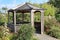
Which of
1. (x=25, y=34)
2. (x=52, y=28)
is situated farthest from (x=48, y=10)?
(x=25, y=34)

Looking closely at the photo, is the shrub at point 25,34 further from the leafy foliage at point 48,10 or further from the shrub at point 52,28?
the leafy foliage at point 48,10

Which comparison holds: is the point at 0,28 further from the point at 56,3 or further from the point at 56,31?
the point at 56,3

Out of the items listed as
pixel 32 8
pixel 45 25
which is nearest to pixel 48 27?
pixel 45 25

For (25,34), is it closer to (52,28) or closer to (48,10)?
(52,28)

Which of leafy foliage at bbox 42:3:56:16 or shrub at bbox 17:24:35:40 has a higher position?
leafy foliage at bbox 42:3:56:16

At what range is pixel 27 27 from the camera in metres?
15.7

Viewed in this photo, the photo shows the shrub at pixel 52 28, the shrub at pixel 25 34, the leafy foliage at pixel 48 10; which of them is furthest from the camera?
the leafy foliage at pixel 48 10

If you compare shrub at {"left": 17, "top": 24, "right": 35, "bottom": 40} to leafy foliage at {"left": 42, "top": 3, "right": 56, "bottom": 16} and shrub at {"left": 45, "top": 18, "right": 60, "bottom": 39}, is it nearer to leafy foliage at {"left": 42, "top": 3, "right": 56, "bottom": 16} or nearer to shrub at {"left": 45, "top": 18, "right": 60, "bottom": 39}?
shrub at {"left": 45, "top": 18, "right": 60, "bottom": 39}

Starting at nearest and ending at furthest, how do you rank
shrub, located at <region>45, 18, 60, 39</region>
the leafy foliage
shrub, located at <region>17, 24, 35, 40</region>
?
shrub, located at <region>17, 24, 35, 40</region> < shrub, located at <region>45, 18, 60, 39</region> < the leafy foliage

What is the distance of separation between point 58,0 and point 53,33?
1240 inches

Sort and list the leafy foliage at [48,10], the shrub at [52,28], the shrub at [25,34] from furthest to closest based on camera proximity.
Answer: the leafy foliage at [48,10] < the shrub at [52,28] < the shrub at [25,34]

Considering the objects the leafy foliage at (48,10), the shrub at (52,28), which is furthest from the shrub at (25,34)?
the leafy foliage at (48,10)

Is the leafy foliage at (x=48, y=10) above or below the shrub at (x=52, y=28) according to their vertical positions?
above

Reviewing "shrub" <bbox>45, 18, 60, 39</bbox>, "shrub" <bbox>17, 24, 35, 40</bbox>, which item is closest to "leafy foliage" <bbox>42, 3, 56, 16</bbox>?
"shrub" <bbox>45, 18, 60, 39</bbox>
